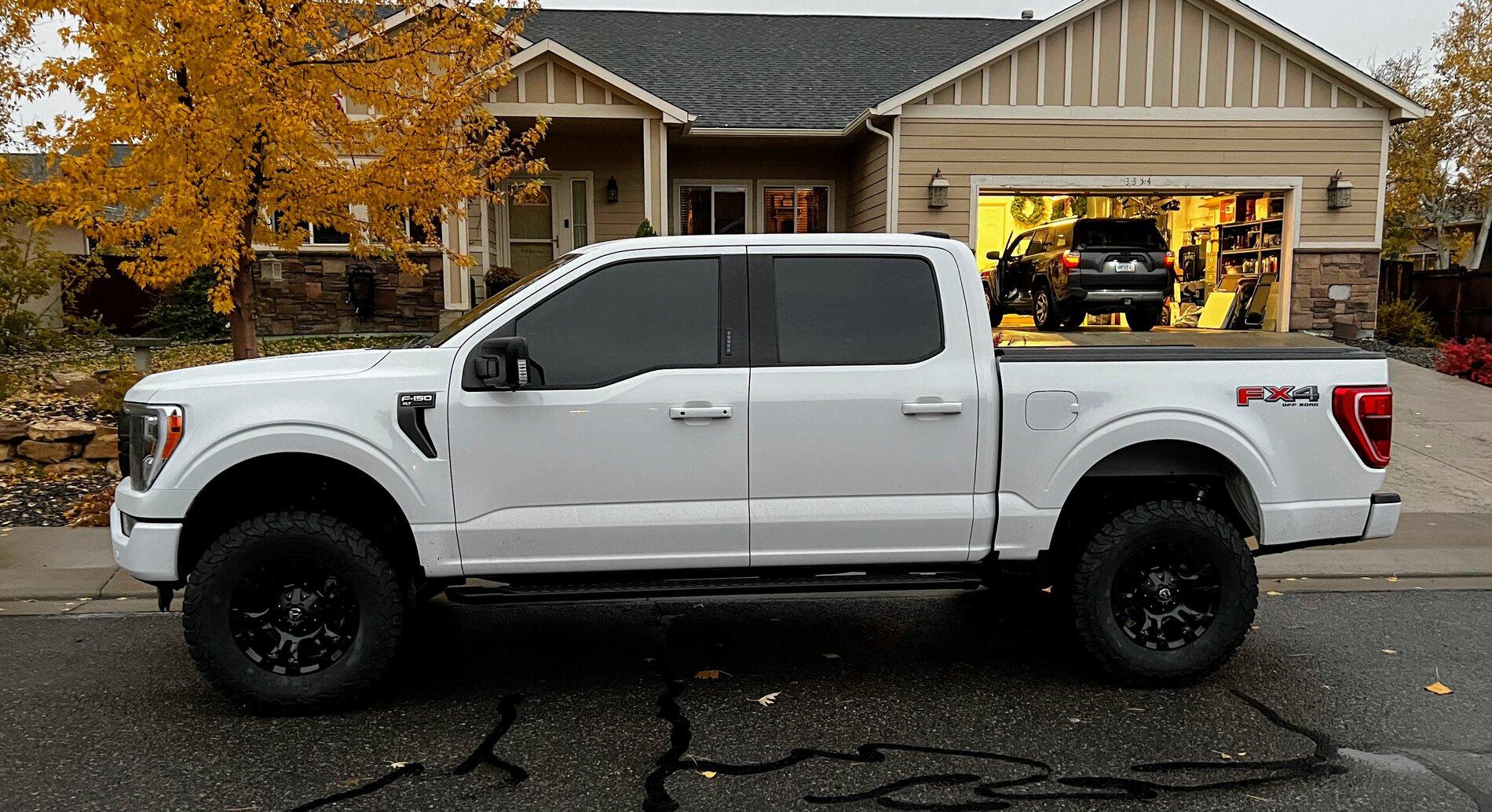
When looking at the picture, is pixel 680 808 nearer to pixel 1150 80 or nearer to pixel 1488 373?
pixel 1488 373

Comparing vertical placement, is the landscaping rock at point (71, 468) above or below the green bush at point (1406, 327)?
below

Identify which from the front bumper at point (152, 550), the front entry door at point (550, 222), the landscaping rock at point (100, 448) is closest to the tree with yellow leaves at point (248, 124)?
the landscaping rock at point (100, 448)

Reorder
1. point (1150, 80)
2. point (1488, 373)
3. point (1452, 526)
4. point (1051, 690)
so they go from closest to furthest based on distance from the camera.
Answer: point (1051, 690) → point (1452, 526) → point (1488, 373) → point (1150, 80)

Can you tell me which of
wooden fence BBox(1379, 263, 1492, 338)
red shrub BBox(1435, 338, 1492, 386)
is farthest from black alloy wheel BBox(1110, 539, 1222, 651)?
wooden fence BBox(1379, 263, 1492, 338)

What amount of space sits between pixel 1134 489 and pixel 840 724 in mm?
1771

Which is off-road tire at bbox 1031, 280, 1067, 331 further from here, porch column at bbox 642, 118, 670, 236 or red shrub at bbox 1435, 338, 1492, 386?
porch column at bbox 642, 118, 670, 236

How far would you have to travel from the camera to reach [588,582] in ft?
14.8

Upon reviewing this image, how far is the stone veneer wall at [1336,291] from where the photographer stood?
53.4ft

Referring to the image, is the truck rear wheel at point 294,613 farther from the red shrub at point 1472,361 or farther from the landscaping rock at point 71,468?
the red shrub at point 1472,361

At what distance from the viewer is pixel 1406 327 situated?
17.6m

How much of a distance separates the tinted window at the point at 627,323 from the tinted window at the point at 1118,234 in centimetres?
1214

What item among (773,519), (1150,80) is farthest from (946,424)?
(1150,80)

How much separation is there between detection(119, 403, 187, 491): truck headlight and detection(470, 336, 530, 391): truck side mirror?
3.97ft

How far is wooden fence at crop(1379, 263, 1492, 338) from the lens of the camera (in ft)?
55.7
